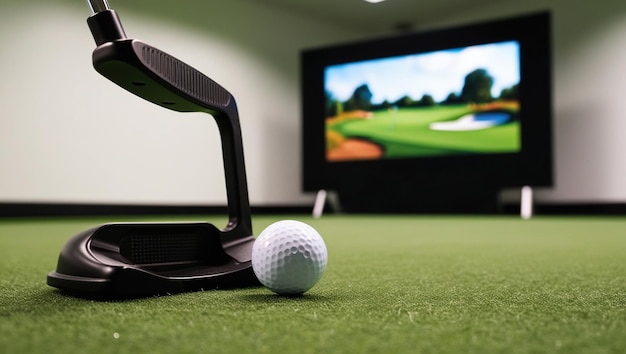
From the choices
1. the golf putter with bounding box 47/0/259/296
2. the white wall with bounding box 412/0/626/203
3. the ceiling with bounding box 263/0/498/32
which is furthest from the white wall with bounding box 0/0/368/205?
the golf putter with bounding box 47/0/259/296

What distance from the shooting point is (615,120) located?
5.12 m

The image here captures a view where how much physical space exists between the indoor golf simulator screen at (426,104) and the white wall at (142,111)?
2.61 feet

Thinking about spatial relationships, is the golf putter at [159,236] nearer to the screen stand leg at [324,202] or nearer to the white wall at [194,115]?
the white wall at [194,115]

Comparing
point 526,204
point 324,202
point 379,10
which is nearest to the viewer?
point 526,204

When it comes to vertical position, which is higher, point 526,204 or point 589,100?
point 589,100

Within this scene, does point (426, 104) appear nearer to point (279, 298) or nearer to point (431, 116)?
point (431, 116)

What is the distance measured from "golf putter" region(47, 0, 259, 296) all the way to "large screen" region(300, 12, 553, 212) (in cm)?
445

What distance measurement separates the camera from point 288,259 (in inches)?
32.6

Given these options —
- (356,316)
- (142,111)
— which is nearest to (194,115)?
(142,111)

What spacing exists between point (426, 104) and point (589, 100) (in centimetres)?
154

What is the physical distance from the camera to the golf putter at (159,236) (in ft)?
2.42

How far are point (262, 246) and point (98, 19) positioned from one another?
40 centimetres

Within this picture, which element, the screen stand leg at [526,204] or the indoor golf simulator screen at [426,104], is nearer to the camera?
the screen stand leg at [526,204]

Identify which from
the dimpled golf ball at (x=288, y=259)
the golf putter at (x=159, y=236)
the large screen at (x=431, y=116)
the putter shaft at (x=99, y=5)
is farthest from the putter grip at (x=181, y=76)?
the large screen at (x=431, y=116)
